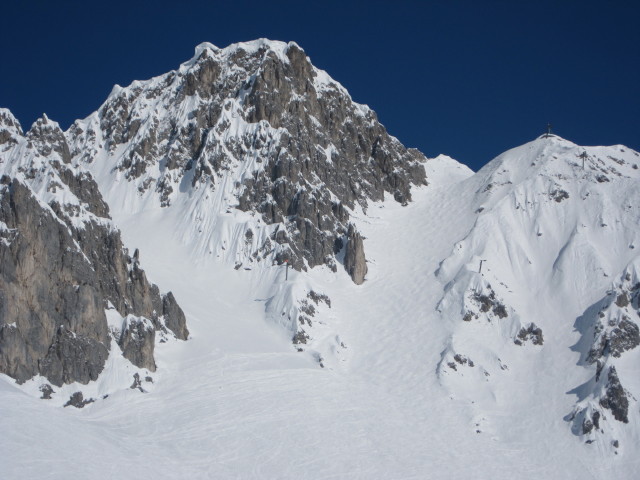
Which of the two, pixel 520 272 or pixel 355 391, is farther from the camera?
pixel 520 272

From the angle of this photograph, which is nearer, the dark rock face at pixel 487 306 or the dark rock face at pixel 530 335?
the dark rock face at pixel 530 335

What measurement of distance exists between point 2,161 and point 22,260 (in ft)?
135

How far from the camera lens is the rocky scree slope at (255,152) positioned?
92938 millimetres

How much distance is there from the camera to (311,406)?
66.1 metres

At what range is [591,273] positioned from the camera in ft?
280

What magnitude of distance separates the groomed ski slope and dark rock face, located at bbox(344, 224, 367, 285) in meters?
1.05

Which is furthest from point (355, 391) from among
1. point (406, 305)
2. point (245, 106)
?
point (245, 106)

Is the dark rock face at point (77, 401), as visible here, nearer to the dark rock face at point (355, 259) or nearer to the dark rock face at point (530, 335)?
the dark rock face at point (355, 259)

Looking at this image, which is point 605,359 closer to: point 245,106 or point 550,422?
point 550,422

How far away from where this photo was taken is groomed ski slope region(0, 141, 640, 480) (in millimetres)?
53781

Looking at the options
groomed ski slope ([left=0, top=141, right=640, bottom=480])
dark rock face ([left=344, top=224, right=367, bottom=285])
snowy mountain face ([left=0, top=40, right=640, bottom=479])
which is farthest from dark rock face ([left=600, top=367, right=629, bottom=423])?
dark rock face ([left=344, top=224, right=367, bottom=285])

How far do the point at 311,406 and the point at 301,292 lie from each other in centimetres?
1775

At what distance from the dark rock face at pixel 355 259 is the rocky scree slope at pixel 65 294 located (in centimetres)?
2362

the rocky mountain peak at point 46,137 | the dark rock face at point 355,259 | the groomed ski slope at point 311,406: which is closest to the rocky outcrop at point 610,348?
the groomed ski slope at point 311,406
